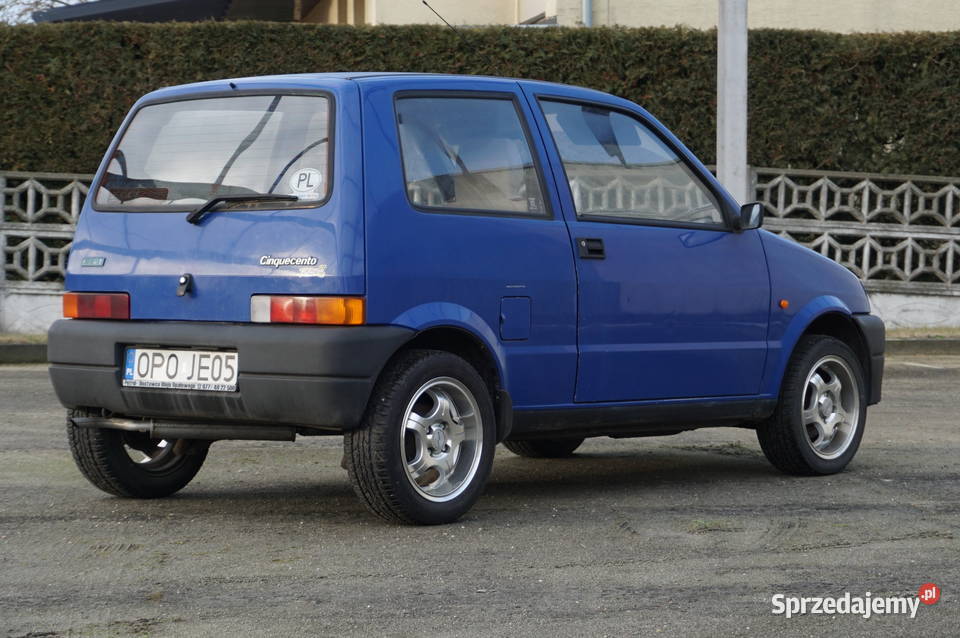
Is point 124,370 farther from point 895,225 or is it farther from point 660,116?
point 895,225

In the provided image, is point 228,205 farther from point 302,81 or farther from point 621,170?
point 621,170

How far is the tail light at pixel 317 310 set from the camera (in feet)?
19.0

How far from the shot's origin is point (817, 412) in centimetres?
781

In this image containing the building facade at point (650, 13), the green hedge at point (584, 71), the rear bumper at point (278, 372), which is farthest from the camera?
the building facade at point (650, 13)

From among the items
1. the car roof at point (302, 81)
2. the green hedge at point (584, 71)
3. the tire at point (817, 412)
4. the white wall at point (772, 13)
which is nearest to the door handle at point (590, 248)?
the car roof at point (302, 81)

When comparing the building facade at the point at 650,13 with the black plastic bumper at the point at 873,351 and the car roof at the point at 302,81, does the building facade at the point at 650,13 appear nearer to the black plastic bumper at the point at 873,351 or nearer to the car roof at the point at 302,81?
the black plastic bumper at the point at 873,351

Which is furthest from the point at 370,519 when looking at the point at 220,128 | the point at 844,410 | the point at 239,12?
the point at 239,12

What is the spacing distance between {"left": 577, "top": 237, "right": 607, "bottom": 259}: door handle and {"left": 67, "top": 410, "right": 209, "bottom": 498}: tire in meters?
1.93

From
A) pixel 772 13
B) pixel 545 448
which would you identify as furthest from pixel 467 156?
pixel 772 13

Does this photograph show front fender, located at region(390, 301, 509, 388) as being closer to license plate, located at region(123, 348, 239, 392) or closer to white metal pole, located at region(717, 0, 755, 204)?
license plate, located at region(123, 348, 239, 392)

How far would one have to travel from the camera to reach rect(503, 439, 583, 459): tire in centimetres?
841

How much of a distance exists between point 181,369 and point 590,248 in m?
1.86

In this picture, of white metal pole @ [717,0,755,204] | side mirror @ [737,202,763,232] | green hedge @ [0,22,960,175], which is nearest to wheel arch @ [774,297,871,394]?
side mirror @ [737,202,763,232]

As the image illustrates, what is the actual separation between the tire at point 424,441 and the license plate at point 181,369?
548 millimetres
